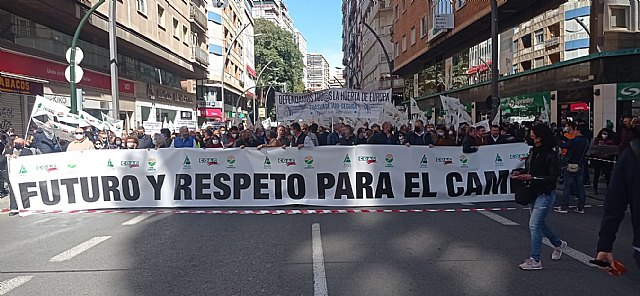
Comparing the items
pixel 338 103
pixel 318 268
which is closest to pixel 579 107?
pixel 338 103

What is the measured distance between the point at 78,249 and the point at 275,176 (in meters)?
4.45

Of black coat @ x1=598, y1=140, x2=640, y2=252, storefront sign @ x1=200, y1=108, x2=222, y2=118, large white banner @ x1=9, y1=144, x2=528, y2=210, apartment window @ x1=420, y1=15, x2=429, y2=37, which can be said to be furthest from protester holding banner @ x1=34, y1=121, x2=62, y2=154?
storefront sign @ x1=200, y1=108, x2=222, y2=118

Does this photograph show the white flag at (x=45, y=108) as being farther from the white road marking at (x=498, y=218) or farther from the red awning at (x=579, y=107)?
the red awning at (x=579, y=107)

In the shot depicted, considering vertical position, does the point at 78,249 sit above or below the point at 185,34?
below

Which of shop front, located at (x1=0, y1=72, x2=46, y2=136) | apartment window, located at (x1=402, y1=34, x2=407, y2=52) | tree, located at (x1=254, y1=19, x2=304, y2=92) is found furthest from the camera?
tree, located at (x1=254, y1=19, x2=304, y2=92)

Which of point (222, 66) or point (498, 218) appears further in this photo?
point (222, 66)

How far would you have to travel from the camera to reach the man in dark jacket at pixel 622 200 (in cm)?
344

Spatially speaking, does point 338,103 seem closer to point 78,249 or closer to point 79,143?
point 79,143

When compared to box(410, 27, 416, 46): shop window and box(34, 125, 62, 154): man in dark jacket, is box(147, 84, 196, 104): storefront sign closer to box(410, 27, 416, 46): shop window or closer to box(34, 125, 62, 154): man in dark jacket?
box(410, 27, 416, 46): shop window

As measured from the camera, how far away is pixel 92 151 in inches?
432

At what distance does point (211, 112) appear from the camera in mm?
57562

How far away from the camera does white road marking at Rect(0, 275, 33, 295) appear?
541cm

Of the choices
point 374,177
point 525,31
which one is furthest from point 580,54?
point 374,177

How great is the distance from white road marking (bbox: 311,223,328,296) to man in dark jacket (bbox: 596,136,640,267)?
253 cm
